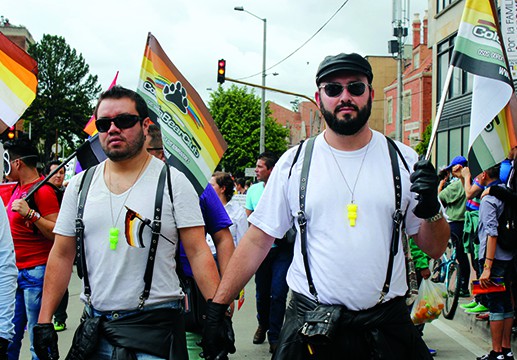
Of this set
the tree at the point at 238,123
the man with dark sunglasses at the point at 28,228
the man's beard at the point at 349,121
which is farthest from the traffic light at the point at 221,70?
the tree at the point at 238,123

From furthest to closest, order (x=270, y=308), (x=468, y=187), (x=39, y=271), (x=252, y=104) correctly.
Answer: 1. (x=252, y=104)
2. (x=468, y=187)
3. (x=270, y=308)
4. (x=39, y=271)

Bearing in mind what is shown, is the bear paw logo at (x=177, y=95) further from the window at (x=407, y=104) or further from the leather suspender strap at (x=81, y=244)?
the window at (x=407, y=104)

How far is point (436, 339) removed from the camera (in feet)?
24.6

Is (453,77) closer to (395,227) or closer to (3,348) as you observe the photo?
(395,227)

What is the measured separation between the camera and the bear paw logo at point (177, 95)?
5031 mm

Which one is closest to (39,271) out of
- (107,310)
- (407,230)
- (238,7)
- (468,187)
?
(107,310)

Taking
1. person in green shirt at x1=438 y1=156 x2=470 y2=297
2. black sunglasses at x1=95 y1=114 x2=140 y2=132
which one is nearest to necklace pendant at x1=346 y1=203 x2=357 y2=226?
black sunglasses at x1=95 y1=114 x2=140 y2=132

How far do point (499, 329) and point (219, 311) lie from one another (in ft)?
11.8

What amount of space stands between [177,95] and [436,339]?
426 centimetres

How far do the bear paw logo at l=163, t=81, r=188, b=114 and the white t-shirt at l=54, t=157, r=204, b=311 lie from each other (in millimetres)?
1471

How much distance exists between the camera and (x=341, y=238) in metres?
3.07

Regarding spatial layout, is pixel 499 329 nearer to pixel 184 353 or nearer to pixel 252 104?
pixel 184 353

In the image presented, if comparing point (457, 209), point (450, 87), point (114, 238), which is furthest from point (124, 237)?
point (450, 87)

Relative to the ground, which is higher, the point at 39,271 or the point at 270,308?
the point at 39,271
